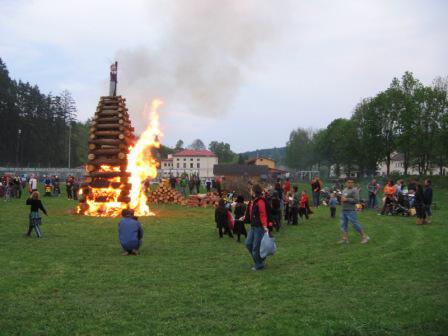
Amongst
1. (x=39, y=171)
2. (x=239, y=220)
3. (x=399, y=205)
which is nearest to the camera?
(x=239, y=220)

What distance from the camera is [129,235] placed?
40.5 feet

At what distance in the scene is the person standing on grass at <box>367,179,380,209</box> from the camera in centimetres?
2673

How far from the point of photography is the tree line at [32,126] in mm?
77375

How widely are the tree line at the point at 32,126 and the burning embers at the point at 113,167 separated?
5183 cm

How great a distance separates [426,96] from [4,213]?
60167 millimetres

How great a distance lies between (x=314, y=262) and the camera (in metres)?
11.1

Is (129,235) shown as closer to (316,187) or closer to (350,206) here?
(350,206)

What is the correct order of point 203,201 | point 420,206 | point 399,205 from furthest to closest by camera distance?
point 203,201 < point 399,205 < point 420,206

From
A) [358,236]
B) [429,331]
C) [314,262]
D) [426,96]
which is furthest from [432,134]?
[429,331]

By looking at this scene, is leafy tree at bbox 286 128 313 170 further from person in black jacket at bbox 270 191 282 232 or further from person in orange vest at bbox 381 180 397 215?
person in black jacket at bbox 270 191 282 232

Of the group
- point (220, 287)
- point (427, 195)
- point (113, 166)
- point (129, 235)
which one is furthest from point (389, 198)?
point (220, 287)

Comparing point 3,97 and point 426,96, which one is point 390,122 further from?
point 3,97

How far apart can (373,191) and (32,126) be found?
68.5 meters

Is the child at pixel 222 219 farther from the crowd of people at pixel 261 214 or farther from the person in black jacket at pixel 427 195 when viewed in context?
the person in black jacket at pixel 427 195
